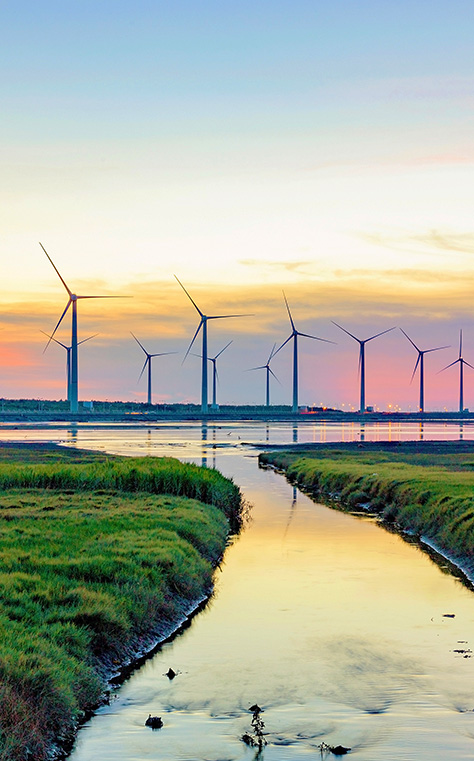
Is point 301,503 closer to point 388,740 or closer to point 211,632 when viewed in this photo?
point 211,632

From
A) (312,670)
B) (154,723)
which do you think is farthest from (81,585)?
(154,723)

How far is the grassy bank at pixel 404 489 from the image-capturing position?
39.9 metres

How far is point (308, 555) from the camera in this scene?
125 ft

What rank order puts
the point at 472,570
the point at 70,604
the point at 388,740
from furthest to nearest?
1. the point at 472,570
2. the point at 70,604
3. the point at 388,740

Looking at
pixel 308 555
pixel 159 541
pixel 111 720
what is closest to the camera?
pixel 111 720

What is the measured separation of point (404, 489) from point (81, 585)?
33.2 m

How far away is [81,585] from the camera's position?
24.0 metres

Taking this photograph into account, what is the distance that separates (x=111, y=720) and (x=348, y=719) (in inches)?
191

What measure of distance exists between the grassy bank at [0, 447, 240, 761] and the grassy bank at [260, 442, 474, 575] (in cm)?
1009

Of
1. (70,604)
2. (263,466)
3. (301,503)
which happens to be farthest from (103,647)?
(263,466)

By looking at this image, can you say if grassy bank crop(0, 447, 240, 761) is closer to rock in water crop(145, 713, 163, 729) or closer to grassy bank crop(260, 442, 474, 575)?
rock in water crop(145, 713, 163, 729)

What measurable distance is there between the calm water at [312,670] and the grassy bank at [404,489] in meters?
3.21

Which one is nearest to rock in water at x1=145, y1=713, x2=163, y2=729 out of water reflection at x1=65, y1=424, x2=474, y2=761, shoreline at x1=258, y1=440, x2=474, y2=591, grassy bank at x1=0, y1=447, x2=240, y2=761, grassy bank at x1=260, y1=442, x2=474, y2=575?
water reflection at x1=65, y1=424, x2=474, y2=761

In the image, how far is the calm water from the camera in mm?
16625
